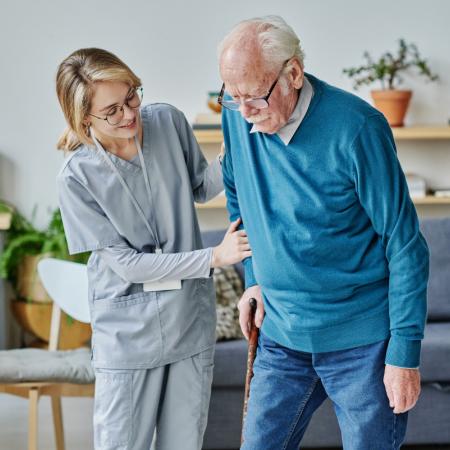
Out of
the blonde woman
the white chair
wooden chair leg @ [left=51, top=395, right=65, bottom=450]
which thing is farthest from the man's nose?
wooden chair leg @ [left=51, top=395, right=65, bottom=450]

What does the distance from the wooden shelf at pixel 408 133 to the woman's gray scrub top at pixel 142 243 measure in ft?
7.47

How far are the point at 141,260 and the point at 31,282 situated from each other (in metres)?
2.65

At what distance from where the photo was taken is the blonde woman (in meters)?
2.17

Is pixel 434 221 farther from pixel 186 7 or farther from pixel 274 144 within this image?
pixel 274 144

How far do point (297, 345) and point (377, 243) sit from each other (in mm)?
273

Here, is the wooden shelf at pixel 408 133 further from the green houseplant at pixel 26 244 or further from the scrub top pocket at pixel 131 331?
the scrub top pocket at pixel 131 331

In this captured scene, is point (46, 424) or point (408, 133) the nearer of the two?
point (46, 424)

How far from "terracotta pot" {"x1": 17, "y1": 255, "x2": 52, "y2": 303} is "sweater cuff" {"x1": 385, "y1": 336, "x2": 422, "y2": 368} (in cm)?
310

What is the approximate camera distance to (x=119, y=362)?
7.30 ft

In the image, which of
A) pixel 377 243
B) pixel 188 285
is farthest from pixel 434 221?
pixel 377 243

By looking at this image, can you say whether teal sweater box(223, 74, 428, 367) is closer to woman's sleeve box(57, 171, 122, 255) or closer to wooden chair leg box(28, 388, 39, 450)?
woman's sleeve box(57, 171, 122, 255)

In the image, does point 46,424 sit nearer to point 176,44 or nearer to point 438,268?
point 438,268

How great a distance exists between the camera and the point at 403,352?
1793 millimetres

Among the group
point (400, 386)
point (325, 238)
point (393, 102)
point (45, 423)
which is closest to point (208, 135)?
point (393, 102)
